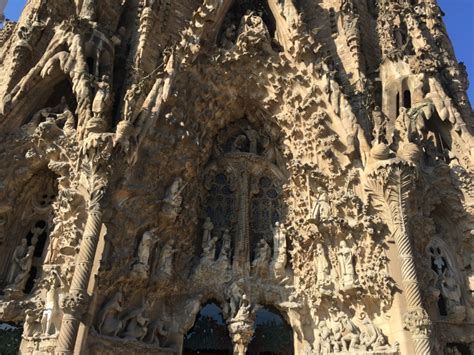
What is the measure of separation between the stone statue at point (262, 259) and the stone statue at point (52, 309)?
13.4 ft

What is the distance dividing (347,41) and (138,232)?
8512 millimetres

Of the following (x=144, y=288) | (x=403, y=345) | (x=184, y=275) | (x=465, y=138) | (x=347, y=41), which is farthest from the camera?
(x=347, y=41)

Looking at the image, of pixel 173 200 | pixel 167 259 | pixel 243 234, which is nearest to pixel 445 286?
pixel 243 234

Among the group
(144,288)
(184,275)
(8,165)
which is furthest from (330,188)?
(8,165)

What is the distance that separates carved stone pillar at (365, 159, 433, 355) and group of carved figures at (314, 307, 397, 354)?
75cm

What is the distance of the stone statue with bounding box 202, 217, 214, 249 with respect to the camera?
9977 millimetres

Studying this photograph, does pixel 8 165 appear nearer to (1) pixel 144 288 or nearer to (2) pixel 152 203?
(2) pixel 152 203

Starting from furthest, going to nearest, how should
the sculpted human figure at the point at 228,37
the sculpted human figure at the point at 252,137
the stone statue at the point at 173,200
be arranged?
the sculpted human figure at the point at 252,137, the sculpted human figure at the point at 228,37, the stone statue at the point at 173,200

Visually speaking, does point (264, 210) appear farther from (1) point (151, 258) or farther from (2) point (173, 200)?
(1) point (151, 258)

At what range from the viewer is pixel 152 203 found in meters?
8.81

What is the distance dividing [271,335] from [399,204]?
399 cm

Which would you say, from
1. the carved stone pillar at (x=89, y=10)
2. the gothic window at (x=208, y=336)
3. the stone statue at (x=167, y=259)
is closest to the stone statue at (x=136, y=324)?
the stone statue at (x=167, y=259)

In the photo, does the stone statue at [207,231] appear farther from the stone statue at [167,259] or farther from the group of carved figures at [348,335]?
the group of carved figures at [348,335]

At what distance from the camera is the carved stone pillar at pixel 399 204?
26.4 ft
